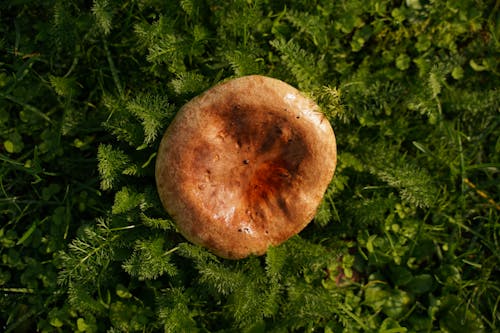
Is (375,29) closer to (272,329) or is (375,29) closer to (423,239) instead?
(423,239)

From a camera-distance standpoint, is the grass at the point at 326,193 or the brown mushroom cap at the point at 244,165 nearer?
the brown mushroom cap at the point at 244,165

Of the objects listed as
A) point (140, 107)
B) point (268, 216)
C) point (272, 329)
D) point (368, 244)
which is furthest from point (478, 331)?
point (140, 107)

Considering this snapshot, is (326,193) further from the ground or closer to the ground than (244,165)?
closer to the ground

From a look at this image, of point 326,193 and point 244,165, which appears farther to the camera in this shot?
point 326,193

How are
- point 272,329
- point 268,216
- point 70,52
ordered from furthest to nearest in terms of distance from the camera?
point 70,52 → point 272,329 → point 268,216

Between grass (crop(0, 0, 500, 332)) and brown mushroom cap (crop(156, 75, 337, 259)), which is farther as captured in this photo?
grass (crop(0, 0, 500, 332))
